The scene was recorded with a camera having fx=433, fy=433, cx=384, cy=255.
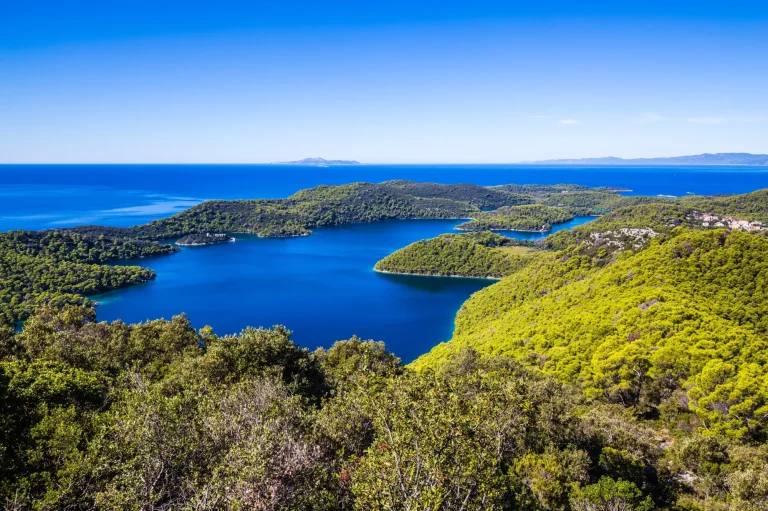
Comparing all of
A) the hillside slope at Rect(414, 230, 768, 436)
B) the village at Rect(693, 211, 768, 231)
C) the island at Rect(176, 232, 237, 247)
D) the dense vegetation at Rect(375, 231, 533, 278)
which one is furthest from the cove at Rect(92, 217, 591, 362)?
the village at Rect(693, 211, 768, 231)

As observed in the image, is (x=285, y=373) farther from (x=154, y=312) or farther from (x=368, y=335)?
(x=154, y=312)

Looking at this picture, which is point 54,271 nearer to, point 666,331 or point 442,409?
point 442,409

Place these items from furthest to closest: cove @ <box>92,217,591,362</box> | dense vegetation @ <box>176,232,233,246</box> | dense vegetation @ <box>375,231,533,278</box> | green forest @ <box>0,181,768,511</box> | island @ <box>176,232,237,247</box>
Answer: dense vegetation @ <box>176,232,233,246</box>
island @ <box>176,232,237,247</box>
dense vegetation @ <box>375,231,533,278</box>
cove @ <box>92,217,591,362</box>
green forest @ <box>0,181,768,511</box>

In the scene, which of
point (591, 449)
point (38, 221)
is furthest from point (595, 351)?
point (38, 221)

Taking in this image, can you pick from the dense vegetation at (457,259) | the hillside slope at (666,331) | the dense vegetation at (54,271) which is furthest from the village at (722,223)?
the dense vegetation at (54,271)

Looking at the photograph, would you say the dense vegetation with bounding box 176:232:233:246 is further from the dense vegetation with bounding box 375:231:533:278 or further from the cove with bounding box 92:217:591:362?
the dense vegetation with bounding box 375:231:533:278

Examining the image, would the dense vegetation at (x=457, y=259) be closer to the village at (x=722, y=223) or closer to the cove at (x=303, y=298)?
the cove at (x=303, y=298)
